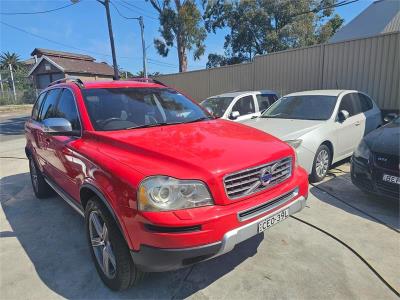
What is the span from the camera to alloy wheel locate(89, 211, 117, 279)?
279cm

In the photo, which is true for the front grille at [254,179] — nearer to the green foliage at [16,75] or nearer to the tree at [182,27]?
the tree at [182,27]

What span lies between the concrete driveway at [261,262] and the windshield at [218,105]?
3.97 metres

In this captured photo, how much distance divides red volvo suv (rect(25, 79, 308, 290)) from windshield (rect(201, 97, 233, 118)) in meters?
4.30

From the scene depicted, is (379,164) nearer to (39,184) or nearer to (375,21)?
(39,184)

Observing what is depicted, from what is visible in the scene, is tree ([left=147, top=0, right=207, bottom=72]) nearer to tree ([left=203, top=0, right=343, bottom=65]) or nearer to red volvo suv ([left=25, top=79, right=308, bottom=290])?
tree ([left=203, top=0, right=343, bottom=65])

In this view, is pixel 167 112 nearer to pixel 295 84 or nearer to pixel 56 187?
pixel 56 187

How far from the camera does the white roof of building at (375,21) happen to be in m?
16.6

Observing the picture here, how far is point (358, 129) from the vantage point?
6.40m

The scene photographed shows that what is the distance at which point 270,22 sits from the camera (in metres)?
24.8

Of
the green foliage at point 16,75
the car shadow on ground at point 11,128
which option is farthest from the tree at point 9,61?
the car shadow on ground at point 11,128

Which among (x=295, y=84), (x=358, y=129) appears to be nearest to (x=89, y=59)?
(x=295, y=84)

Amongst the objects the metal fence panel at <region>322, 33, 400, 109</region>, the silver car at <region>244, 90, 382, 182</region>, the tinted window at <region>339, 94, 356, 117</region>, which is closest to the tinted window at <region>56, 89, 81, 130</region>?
the silver car at <region>244, 90, 382, 182</region>

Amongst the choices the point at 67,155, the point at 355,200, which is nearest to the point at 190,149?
the point at 67,155

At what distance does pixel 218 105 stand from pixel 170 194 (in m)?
6.34
